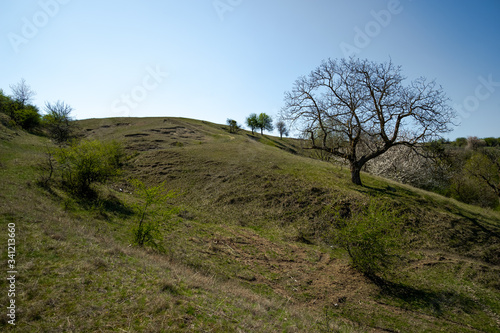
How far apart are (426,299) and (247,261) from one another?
900 centimetres

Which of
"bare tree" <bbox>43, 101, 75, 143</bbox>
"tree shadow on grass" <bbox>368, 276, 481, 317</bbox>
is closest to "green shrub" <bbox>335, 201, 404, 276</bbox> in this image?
"tree shadow on grass" <bbox>368, 276, 481, 317</bbox>

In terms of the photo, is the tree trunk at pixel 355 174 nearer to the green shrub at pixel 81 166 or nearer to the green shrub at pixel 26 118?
the green shrub at pixel 81 166

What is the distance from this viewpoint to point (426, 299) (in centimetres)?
1124

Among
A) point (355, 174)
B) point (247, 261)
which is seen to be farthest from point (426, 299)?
point (355, 174)

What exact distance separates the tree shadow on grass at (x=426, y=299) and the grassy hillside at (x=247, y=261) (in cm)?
6

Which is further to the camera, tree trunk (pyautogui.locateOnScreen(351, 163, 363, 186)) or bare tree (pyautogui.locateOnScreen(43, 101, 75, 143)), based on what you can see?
bare tree (pyautogui.locateOnScreen(43, 101, 75, 143))

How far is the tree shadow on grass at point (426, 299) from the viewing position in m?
10.7

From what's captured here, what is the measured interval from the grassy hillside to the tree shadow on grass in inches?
2.5

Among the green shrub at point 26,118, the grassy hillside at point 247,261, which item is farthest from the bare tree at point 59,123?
the grassy hillside at point 247,261

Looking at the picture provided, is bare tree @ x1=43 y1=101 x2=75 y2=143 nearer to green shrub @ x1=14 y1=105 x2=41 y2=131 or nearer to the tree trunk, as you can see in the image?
green shrub @ x1=14 y1=105 x2=41 y2=131

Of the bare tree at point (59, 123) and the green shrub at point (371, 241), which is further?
the bare tree at point (59, 123)

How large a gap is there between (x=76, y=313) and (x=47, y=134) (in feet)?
201

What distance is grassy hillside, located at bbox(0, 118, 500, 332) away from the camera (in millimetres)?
6355

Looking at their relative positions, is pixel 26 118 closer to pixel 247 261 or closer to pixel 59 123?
pixel 59 123
